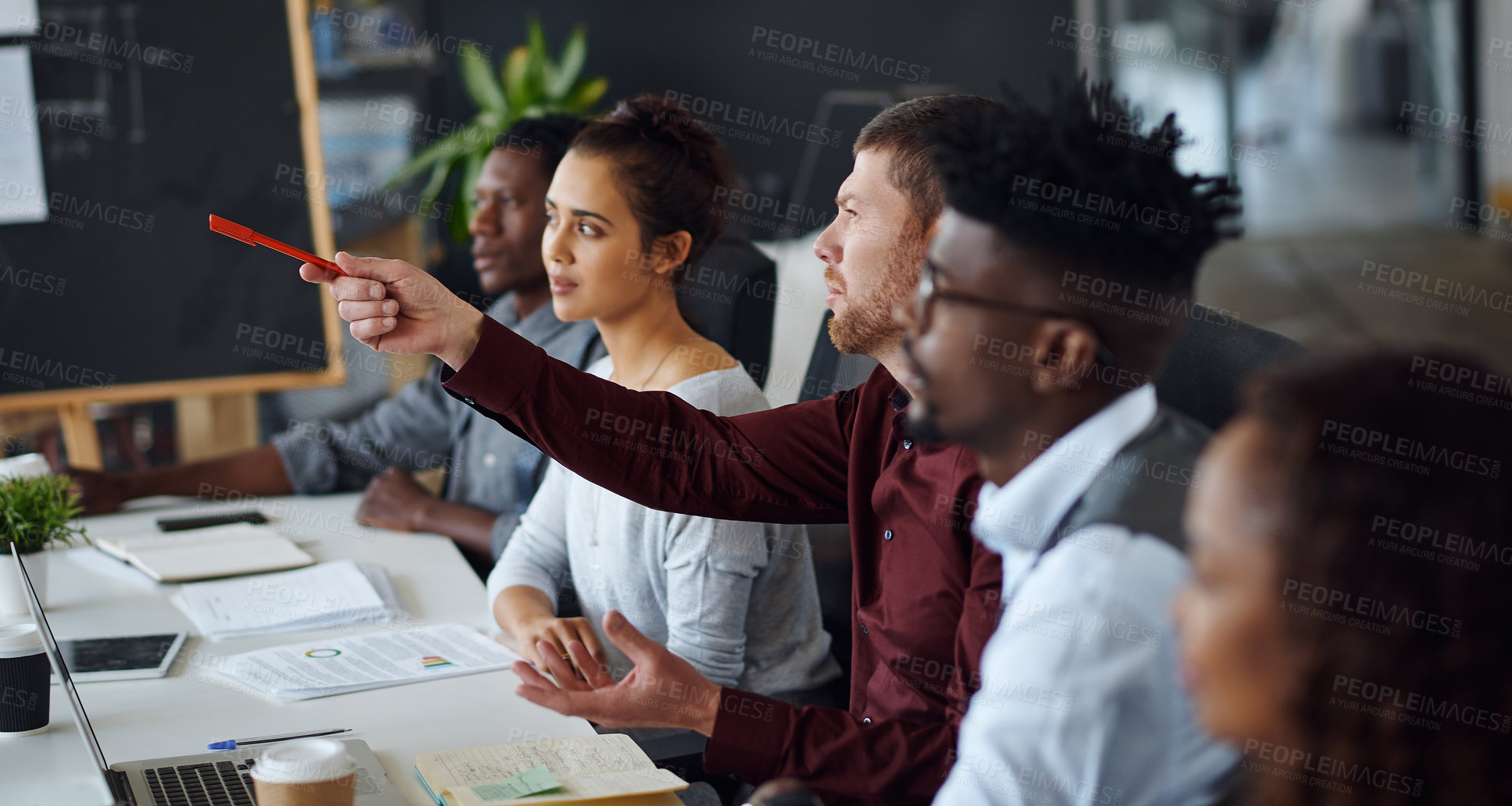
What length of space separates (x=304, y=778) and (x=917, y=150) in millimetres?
860

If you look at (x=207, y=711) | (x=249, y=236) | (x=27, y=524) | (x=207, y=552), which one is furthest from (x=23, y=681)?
(x=207, y=552)

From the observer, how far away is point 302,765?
1.01m

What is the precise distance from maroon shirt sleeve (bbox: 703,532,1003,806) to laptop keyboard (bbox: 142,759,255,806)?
0.45 meters

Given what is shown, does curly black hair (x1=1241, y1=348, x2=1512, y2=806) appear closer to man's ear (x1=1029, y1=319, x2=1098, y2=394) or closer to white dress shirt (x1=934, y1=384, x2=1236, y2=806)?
white dress shirt (x1=934, y1=384, x2=1236, y2=806)

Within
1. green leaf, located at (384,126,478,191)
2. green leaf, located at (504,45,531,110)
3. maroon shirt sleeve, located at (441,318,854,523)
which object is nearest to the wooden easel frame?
green leaf, located at (384,126,478,191)

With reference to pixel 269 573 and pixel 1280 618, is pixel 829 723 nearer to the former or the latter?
pixel 1280 618

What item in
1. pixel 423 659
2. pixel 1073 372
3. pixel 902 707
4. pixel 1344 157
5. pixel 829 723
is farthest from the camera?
pixel 1344 157

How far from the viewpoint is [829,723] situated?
1136 mm

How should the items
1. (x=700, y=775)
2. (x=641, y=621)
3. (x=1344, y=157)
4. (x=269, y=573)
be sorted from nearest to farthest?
(x=700, y=775) < (x=641, y=621) < (x=269, y=573) < (x=1344, y=157)

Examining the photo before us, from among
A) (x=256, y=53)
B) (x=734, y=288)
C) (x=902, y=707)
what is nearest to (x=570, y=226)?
(x=734, y=288)

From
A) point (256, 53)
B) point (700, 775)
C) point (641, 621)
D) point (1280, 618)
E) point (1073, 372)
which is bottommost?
point (700, 775)

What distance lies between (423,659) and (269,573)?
0.51 meters

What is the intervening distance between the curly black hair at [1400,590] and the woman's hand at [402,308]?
36.1 inches

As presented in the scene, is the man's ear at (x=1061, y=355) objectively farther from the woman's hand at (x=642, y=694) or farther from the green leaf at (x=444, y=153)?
the green leaf at (x=444, y=153)
